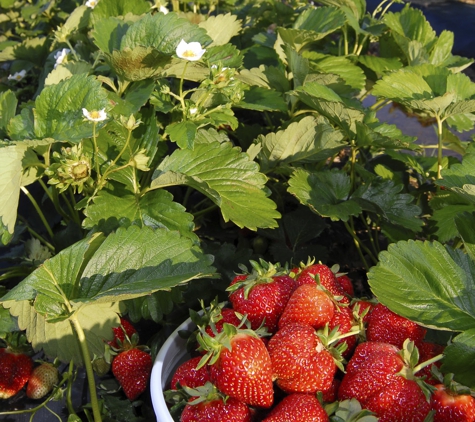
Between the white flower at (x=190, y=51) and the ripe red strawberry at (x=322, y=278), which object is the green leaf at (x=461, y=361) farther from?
the white flower at (x=190, y=51)

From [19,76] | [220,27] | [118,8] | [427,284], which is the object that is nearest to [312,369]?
[427,284]

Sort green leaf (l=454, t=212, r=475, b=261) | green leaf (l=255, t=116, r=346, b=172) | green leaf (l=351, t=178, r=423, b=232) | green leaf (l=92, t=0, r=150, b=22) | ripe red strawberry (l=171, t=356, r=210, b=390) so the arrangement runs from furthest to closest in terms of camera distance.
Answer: green leaf (l=92, t=0, r=150, b=22)
green leaf (l=255, t=116, r=346, b=172)
green leaf (l=351, t=178, r=423, b=232)
green leaf (l=454, t=212, r=475, b=261)
ripe red strawberry (l=171, t=356, r=210, b=390)

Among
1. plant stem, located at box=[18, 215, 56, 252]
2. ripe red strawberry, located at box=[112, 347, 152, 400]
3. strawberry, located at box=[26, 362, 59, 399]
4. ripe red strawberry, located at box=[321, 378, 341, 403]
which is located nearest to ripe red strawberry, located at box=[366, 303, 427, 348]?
ripe red strawberry, located at box=[321, 378, 341, 403]

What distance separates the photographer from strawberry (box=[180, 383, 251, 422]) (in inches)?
32.7

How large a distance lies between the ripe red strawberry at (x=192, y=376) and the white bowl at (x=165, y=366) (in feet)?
0.11

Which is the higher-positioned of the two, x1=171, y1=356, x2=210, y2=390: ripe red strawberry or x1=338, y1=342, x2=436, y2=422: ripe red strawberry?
x1=338, y1=342, x2=436, y2=422: ripe red strawberry

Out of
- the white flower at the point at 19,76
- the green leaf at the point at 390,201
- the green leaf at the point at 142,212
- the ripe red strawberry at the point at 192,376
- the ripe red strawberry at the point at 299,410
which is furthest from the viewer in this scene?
the white flower at the point at 19,76

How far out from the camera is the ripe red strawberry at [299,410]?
797 mm

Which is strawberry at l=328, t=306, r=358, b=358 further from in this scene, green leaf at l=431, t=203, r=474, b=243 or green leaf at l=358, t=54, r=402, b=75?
green leaf at l=358, t=54, r=402, b=75

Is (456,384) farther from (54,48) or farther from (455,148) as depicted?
(54,48)

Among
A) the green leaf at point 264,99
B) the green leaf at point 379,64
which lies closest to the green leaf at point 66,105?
the green leaf at point 264,99

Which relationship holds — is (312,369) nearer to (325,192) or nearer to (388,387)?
(388,387)

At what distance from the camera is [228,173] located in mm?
1263

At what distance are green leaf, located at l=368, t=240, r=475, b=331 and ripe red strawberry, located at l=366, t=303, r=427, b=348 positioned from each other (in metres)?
0.03
